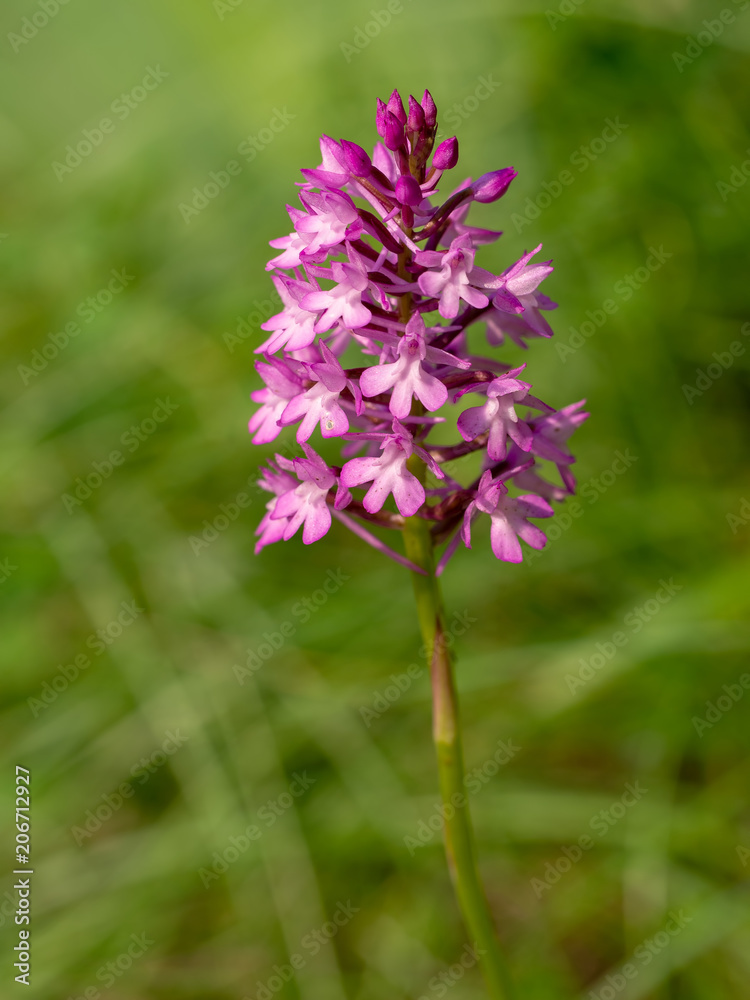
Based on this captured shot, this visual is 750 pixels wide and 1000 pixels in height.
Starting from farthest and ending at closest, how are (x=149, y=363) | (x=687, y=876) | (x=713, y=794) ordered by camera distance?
(x=149, y=363) → (x=713, y=794) → (x=687, y=876)

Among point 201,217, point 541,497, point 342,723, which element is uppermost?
point 201,217

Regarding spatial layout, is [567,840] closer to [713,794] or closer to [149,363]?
[713,794]

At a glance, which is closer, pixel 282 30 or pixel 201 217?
pixel 201 217

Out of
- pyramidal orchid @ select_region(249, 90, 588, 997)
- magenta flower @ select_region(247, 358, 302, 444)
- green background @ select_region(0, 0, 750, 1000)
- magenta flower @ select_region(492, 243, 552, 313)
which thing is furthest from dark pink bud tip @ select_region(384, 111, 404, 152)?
green background @ select_region(0, 0, 750, 1000)

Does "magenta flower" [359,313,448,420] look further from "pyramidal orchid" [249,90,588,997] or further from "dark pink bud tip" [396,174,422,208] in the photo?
"dark pink bud tip" [396,174,422,208]

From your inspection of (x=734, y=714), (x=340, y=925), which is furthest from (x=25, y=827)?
(x=734, y=714)
